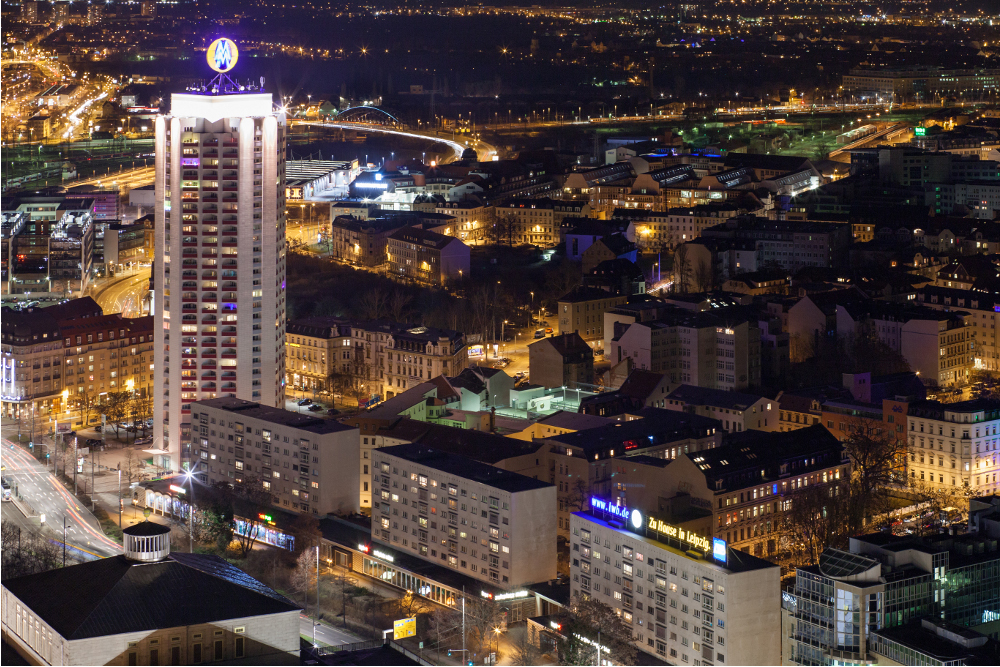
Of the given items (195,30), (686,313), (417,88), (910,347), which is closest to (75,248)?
(686,313)

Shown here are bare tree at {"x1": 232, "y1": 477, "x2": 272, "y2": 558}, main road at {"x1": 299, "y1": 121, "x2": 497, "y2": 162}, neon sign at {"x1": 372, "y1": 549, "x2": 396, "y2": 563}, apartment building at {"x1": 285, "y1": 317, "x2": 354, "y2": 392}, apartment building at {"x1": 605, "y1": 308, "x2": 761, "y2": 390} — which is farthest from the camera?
main road at {"x1": 299, "y1": 121, "x2": 497, "y2": 162}

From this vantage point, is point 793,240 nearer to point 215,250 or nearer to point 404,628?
point 215,250

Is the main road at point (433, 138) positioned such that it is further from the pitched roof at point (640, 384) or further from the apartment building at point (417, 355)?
the pitched roof at point (640, 384)

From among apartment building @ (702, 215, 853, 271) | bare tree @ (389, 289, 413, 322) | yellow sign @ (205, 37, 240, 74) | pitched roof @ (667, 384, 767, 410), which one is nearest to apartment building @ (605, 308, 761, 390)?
pitched roof @ (667, 384, 767, 410)

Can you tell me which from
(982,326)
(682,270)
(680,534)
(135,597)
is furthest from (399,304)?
(135,597)

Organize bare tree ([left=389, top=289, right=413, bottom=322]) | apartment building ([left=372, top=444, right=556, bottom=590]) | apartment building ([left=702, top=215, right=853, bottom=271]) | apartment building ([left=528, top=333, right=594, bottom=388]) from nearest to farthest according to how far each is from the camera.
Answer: apartment building ([left=372, top=444, right=556, bottom=590]) < apartment building ([left=528, top=333, right=594, bottom=388]) < bare tree ([left=389, top=289, right=413, bottom=322]) < apartment building ([left=702, top=215, right=853, bottom=271])

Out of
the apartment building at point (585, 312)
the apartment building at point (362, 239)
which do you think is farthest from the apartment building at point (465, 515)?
the apartment building at point (362, 239)

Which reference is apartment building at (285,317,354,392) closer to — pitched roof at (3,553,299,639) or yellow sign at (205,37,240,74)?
yellow sign at (205,37,240,74)
